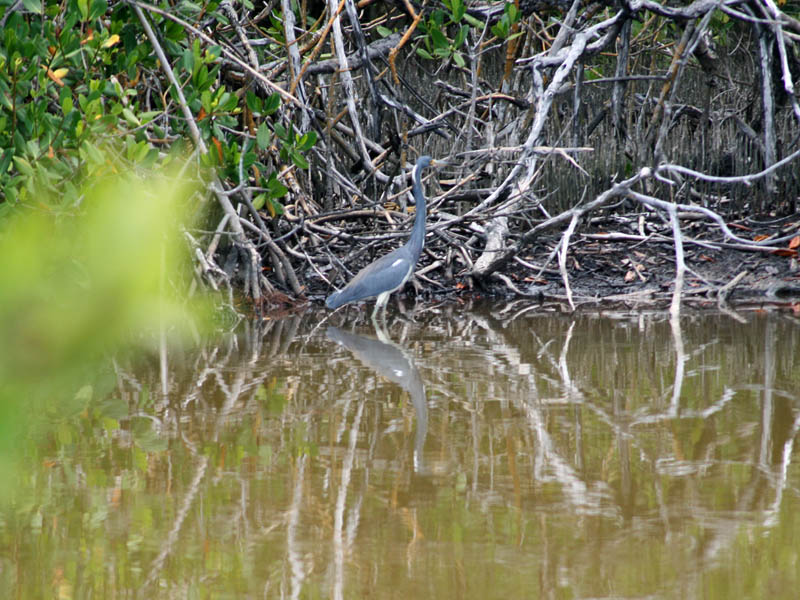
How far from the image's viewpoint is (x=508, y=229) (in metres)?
7.25

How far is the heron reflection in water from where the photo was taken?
323 cm

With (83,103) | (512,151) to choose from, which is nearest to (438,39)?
(512,151)

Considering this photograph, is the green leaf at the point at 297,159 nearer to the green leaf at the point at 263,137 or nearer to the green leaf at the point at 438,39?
the green leaf at the point at 263,137

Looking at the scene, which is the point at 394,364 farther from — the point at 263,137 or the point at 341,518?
the point at 341,518

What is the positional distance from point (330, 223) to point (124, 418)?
4349mm

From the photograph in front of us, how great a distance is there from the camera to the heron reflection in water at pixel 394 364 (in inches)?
127

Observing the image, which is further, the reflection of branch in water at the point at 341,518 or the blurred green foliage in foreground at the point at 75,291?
the reflection of branch in water at the point at 341,518

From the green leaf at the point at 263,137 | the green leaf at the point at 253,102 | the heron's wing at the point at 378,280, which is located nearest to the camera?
the green leaf at the point at 263,137

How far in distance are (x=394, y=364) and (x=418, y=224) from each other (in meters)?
2.23

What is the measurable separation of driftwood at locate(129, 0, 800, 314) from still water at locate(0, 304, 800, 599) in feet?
6.64

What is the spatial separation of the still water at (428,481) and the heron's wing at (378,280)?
1.81 metres

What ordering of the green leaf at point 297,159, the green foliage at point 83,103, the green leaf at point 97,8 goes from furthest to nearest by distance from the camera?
1. the green leaf at point 297,159
2. the green foliage at point 83,103
3. the green leaf at point 97,8

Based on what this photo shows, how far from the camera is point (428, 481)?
2.67m

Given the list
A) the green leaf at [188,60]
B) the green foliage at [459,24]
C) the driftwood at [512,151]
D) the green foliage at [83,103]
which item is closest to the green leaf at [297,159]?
the green foliage at [83,103]
